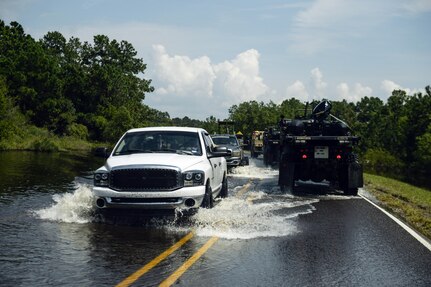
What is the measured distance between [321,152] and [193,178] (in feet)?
23.9

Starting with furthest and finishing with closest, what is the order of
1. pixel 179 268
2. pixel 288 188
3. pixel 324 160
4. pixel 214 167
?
pixel 288 188, pixel 324 160, pixel 214 167, pixel 179 268

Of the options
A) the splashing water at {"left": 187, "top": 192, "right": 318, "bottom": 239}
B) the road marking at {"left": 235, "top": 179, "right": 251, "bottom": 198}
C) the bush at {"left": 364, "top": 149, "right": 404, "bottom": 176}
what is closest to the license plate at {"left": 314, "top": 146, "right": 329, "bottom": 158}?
the road marking at {"left": 235, "top": 179, "right": 251, "bottom": 198}

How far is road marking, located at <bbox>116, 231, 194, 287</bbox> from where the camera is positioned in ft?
19.0

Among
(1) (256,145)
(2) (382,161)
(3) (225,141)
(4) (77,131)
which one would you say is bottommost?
(2) (382,161)

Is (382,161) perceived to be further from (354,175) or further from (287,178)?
(287,178)

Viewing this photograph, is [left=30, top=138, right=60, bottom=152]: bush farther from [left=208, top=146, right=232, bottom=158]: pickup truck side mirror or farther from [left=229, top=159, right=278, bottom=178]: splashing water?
[left=208, top=146, right=232, bottom=158]: pickup truck side mirror

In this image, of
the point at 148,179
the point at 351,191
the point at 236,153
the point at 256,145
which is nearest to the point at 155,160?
the point at 148,179

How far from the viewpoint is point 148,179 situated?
9.20 m

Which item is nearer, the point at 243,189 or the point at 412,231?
the point at 412,231

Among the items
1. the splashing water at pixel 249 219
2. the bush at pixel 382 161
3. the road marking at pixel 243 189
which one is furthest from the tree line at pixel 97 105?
the splashing water at pixel 249 219

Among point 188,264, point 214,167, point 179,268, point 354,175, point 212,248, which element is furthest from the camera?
point 354,175

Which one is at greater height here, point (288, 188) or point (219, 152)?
point (219, 152)

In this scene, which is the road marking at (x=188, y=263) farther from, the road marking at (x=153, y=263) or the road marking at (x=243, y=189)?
the road marking at (x=243, y=189)

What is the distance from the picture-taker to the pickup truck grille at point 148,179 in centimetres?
920
